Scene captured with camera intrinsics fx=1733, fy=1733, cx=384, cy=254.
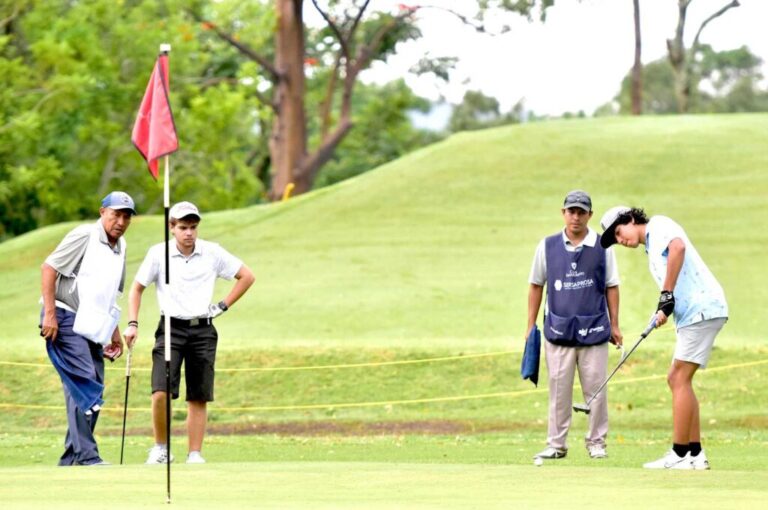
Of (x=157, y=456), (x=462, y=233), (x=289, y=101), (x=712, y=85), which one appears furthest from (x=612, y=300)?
(x=712, y=85)

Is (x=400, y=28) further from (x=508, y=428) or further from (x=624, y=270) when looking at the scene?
(x=508, y=428)

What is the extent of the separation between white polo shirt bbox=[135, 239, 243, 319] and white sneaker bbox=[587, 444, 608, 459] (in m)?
3.18

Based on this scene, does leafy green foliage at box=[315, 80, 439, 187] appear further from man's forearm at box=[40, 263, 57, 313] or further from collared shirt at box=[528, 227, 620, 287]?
man's forearm at box=[40, 263, 57, 313]

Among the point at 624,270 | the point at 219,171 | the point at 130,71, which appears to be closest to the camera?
the point at 624,270

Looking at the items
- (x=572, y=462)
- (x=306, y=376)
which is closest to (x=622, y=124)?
(x=306, y=376)

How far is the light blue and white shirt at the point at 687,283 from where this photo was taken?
473 inches

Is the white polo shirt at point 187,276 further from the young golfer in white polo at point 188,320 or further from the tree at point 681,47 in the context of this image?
the tree at point 681,47

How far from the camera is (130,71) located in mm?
49031

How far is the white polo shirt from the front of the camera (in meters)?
13.3

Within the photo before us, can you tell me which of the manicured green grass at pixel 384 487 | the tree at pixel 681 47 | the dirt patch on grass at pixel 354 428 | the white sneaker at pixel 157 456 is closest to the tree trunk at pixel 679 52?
the tree at pixel 681 47

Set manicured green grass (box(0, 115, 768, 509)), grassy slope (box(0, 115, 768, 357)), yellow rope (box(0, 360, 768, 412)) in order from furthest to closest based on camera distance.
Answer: grassy slope (box(0, 115, 768, 357)) < yellow rope (box(0, 360, 768, 412)) < manicured green grass (box(0, 115, 768, 509))

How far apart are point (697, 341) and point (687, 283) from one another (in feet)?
1.34

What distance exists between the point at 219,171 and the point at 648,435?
35.4m

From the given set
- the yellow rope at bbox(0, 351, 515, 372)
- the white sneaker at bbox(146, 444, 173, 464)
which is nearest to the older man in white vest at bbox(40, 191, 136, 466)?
the white sneaker at bbox(146, 444, 173, 464)
